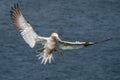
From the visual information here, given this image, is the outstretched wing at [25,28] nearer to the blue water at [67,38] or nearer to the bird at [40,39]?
the bird at [40,39]

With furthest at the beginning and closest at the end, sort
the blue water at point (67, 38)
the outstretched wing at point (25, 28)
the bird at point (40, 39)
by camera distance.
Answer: the blue water at point (67, 38) → the outstretched wing at point (25, 28) → the bird at point (40, 39)

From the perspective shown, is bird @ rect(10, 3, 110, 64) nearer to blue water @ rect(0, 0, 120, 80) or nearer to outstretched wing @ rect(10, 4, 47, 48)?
outstretched wing @ rect(10, 4, 47, 48)

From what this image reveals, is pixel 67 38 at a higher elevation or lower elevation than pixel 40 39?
lower

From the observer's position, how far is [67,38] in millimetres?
56375

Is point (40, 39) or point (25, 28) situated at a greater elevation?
point (25, 28)

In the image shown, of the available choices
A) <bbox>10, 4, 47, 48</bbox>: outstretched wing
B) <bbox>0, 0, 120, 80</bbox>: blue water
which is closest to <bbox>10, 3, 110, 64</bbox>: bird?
<bbox>10, 4, 47, 48</bbox>: outstretched wing

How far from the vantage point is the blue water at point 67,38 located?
4912 centimetres

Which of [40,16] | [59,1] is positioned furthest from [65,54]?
[59,1]

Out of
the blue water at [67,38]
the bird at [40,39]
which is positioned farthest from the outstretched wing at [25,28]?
the blue water at [67,38]

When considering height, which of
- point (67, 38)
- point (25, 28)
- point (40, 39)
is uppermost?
point (25, 28)

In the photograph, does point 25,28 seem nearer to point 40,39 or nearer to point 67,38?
point 40,39

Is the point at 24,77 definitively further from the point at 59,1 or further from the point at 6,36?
the point at 59,1

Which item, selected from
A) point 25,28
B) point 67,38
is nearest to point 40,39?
point 25,28

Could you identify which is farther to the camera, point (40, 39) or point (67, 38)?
point (67, 38)
